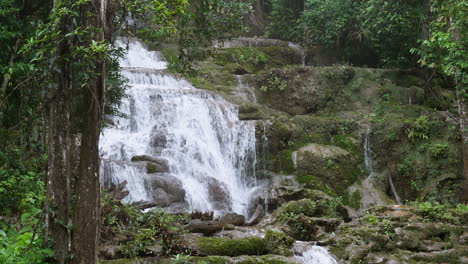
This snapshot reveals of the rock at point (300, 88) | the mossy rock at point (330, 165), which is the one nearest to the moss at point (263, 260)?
the mossy rock at point (330, 165)

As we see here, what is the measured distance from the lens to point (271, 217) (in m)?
10.0

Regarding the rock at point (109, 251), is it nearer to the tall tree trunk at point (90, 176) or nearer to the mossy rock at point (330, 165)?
the tall tree trunk at point (90, 176)

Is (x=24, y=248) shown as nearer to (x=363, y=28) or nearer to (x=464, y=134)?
(x=464, y=134)

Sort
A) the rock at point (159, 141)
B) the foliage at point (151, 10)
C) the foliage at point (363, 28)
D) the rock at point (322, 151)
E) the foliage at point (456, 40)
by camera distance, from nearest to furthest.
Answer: the foliage at point (151, 10) < the foliage at point (456, 40) < the rock at point (159, 141) < the rock at point (322, 151) < the foliage at point (363, 28)

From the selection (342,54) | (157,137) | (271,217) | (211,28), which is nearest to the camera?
(211,28)

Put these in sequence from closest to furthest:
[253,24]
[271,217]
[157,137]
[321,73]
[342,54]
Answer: [271,217], [157,137], [321,73], [342,54], [253,24]

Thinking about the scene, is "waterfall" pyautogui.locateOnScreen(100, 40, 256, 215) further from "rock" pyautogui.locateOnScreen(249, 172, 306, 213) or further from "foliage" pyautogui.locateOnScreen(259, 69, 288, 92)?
"foliage" pyautogui.locateOnScreen(259, 69, 288, 92)

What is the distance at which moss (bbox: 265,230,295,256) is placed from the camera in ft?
24.7

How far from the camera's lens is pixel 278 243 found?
7676 mm

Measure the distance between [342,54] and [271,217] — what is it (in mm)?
14534

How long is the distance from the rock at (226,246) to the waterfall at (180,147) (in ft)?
12.2

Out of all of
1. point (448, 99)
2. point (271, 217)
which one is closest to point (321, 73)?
point (448, 99)

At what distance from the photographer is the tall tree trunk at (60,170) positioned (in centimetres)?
440

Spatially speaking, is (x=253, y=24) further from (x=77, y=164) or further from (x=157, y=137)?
(x=77, y=164)
